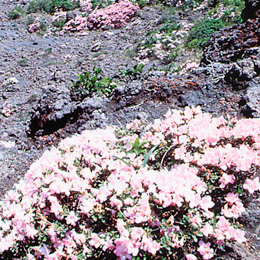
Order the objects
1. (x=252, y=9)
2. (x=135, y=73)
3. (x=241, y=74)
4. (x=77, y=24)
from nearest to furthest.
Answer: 1. (x=241, y=74)
2. (x=135, y=73)
3. (x=252, y=9)
4. (x=77, y=24)

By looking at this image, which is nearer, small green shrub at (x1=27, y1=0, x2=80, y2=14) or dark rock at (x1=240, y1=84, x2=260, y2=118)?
dark rock at (x1=240, y1=84, x2=260, y2=118)

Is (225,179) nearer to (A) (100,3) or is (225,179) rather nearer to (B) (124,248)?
(B) (124,248)

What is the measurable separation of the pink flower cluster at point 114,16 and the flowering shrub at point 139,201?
11.8 m

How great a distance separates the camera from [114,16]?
1313 cm

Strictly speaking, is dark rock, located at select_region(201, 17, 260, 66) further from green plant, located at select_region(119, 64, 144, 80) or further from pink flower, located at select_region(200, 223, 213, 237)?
pink flower, located at select_region(200, 223, 213, 237)

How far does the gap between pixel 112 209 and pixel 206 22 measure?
355 inches

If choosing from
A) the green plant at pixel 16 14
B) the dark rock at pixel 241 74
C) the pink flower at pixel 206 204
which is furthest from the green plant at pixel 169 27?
the green plant at pixel 16 14

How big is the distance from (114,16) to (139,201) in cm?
1310

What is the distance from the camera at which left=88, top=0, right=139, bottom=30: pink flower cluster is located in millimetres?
12945

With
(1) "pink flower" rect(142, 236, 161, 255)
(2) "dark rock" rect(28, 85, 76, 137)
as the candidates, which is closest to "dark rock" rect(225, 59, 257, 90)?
(2) "dark rock" rect(28, 85, 76, 137)

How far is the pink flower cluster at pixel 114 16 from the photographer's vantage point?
12.9 meters

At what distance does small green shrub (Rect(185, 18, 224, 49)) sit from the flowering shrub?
6.39m

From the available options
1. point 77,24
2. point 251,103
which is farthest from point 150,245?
point 77,24

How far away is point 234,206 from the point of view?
6.11 ft
